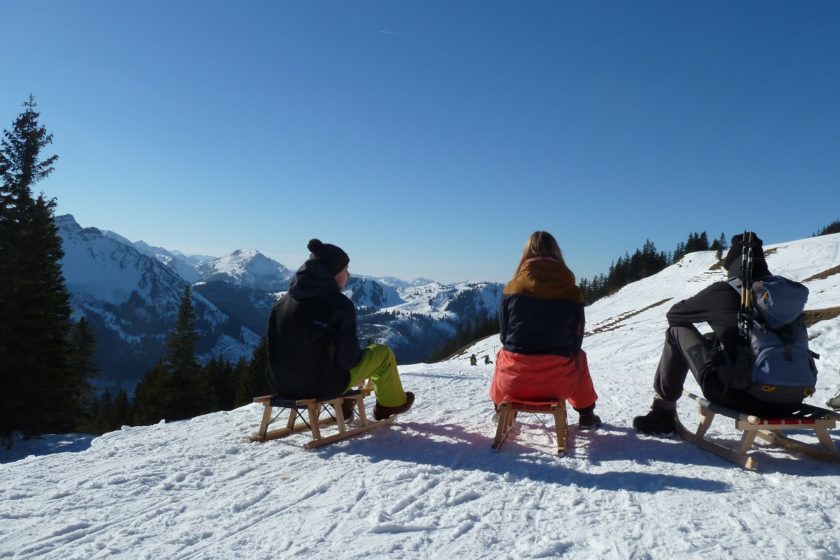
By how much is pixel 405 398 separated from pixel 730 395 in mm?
3607

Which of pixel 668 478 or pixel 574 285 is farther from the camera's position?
pixel 574 285

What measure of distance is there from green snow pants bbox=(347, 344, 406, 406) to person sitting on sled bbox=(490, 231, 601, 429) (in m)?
1.43

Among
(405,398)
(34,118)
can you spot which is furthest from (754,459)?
(34,118)

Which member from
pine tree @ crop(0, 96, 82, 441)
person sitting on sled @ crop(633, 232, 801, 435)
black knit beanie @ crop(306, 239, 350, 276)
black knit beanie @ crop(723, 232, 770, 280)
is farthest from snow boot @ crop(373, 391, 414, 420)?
pine tree @ crop(0, 96, 82, 441)

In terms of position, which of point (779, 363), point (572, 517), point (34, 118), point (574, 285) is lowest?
point (572, 517)

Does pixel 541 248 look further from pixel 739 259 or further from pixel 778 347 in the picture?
pixel 778 347

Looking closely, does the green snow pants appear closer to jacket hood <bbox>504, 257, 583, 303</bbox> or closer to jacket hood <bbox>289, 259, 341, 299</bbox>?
jacket hood <bbox>289, 259, 341, 299</bbox>

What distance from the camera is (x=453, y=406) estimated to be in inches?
297

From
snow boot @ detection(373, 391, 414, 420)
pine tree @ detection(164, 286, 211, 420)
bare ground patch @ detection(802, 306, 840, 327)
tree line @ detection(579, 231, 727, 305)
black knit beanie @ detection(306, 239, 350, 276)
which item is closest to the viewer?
black knit beanie @ detection(306, 239, 350, 276)

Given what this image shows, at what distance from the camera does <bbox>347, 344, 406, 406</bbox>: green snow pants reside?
563 centimetres

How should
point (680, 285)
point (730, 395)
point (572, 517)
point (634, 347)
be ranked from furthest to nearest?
point (680, 285), point (634, 347), point (730, 395), point (572, 517)

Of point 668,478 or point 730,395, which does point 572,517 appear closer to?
point 668,478

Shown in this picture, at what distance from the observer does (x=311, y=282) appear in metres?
5.27

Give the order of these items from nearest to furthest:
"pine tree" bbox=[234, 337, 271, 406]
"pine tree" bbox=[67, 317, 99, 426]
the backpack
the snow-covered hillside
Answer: the snow-covered hillside
the backpack
"pine tree" bbox=[67, 317, 99, 426]
"pine tree" bbox=[234, 337, 271, 406]
